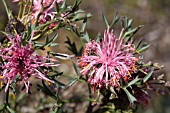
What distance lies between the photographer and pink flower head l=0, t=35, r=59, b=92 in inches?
40.2

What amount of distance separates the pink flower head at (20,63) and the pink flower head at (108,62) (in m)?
0.15

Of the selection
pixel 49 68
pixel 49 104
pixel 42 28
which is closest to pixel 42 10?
pixel 42 28

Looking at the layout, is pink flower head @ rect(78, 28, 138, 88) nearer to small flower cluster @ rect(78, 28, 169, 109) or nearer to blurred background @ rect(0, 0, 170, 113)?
small flower cluster @ rect(78, 28, 169, 109)

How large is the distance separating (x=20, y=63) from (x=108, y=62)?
0.26m

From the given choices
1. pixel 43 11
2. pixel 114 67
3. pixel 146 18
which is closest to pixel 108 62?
pixel 114 67

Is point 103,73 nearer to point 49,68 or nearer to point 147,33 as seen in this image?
point 49,68

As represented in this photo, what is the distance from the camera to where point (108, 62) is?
114 centimetres

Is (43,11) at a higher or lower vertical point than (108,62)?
higher

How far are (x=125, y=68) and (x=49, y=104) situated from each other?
61cm

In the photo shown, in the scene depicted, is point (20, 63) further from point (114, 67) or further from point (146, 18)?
point (146, 18)

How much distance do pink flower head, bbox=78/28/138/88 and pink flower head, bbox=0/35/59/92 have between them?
15cm

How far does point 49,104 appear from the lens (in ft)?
5.35

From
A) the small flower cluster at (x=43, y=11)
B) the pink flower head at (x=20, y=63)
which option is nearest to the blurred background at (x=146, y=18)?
the small flower cluster at (x=43, y=11)

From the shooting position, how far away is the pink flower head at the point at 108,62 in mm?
1114
